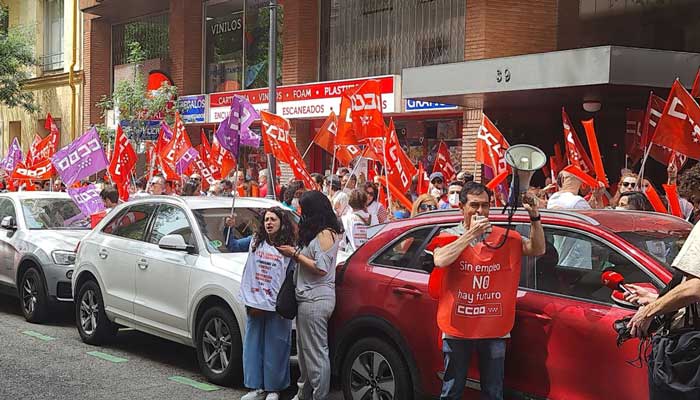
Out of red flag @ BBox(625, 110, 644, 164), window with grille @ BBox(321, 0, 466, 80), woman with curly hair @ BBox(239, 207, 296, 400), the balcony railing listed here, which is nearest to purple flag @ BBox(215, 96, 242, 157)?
woman with curly hair @ BBox(239, 207, 296, 400)

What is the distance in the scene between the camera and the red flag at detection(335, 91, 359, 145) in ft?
39.7

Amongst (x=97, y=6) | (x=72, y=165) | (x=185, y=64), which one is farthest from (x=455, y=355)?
(x=97, y=6)

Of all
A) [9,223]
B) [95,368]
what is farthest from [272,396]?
[9,223]

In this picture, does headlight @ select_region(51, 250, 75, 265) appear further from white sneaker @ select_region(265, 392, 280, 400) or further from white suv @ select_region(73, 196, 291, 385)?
white sneaker @ select_region(265, 392, 280, 400)

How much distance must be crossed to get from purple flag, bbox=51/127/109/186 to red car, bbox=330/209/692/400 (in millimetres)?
7443

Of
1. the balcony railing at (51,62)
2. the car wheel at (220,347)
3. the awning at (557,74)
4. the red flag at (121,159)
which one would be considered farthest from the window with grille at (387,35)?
the balcony railing at (51,62)

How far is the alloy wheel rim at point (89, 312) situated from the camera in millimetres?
9491

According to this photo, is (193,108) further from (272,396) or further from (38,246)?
(272,396)

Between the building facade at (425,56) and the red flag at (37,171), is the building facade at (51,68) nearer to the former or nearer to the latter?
the building facade at (425,56)

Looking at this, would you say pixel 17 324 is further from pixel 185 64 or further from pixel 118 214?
pixel 185 64

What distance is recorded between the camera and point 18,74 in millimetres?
28766

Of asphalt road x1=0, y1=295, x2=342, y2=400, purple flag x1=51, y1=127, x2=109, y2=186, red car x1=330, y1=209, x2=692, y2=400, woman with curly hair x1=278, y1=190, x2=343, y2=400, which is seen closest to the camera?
red car x1=330, y1=209, x2=692, y2=400

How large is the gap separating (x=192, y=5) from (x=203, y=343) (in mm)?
18736

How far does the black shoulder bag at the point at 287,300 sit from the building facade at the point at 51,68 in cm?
2418
